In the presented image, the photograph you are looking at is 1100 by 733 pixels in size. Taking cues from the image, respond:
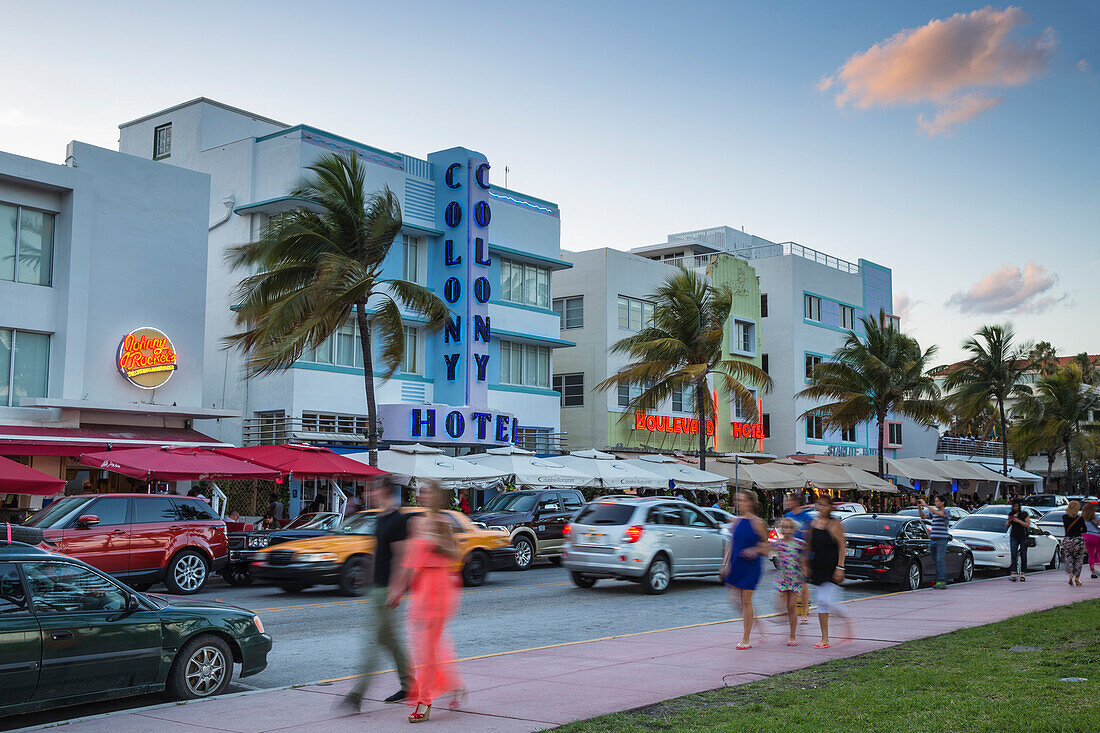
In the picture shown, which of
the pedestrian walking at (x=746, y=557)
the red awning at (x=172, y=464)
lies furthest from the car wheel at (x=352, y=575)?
the pedestrian walking at (x=746, y=557)

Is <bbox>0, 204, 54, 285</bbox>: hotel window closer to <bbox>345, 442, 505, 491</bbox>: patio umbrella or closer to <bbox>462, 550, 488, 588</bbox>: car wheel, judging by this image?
<bbox>345, 442, 505, 491</bbox>: patio umbrella

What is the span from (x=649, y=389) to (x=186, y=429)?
646 inches

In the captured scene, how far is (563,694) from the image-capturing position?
9039mm

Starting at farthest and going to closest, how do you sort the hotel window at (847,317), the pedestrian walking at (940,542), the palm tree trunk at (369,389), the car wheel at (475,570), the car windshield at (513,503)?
1. the hotel window at (847,317)
2. the palm tree trunk at (369,389)
3. the car windshield at (513,503)
4. the car wheel at (475,570)
5. the pedestrian walking at (940,542)

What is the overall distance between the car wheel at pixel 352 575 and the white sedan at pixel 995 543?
13.7m

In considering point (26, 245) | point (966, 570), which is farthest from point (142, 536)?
point (966, 570)

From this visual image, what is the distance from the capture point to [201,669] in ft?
30.5

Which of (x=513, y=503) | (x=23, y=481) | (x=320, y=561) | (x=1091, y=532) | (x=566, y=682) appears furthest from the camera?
(x=513, y=503)

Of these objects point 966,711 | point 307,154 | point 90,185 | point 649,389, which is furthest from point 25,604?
point 649,389

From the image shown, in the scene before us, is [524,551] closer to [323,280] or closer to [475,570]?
[475,570]

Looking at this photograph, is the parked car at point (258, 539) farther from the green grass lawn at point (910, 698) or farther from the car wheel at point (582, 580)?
the green grass lawn at point (910, 698)

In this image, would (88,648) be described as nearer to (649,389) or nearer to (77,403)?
(77,403)

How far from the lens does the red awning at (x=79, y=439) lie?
74.2 feet

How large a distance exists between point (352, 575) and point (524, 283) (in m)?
22.4
